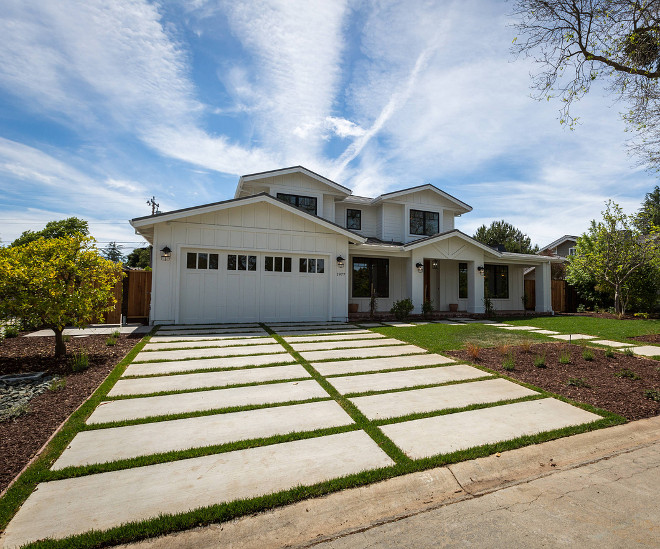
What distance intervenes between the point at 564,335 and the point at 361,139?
9751mm

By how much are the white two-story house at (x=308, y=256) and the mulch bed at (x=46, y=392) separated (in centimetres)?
280

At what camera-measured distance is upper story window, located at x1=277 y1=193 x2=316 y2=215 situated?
13.4 metres

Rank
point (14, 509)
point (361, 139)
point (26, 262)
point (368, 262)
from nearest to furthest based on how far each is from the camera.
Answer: point (14, 509) → point (26, 262) → point (361, 139) → point (368, 262)

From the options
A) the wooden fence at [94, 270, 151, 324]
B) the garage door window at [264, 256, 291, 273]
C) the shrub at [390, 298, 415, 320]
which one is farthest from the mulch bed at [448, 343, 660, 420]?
the wooden fence at [94, 270, 151, 324]

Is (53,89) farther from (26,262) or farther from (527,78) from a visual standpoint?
(527,78)

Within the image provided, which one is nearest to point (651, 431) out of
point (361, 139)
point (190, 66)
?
point (190, 66)

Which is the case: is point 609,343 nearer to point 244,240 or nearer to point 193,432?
point 193,432

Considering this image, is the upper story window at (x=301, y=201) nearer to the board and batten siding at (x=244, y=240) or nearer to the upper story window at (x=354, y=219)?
the upper story window at (x=354, y=219)

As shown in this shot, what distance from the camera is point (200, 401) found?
381 centimetres

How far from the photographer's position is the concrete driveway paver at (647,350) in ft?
21.8

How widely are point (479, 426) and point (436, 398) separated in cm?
79

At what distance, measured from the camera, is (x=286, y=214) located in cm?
1069

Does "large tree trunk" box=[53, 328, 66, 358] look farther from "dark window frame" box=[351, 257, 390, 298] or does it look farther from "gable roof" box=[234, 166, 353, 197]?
"dark window frame" box=[351, 257, 390, 298]

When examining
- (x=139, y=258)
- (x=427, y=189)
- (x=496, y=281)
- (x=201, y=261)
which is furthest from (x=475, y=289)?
(x=139, y=258)
